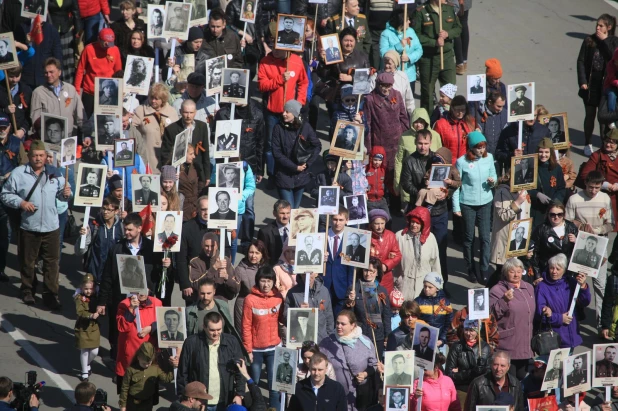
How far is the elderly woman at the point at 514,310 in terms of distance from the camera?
14.2m

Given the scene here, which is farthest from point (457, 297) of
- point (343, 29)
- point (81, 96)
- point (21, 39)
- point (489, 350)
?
point (21, 39)

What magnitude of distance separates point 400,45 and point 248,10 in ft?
7.40

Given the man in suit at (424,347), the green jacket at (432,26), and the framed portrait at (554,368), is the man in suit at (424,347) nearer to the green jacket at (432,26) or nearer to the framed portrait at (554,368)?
the framed portrait at (554,368)

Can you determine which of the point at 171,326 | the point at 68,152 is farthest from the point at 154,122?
the point at 171,326

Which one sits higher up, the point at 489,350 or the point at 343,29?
the point at 343,29

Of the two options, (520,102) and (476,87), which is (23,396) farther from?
(476,87)

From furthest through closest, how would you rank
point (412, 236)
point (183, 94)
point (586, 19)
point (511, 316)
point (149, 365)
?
point (586, 19) < point (183, 94) < point (412, 236) < point (511, 316) < point (149, 365)

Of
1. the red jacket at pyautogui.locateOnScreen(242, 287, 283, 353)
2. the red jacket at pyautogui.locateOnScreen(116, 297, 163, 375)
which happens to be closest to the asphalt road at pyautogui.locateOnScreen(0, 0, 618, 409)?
the red jacket at pyautogui.locateOnScreen(116, 297, 163, 375)

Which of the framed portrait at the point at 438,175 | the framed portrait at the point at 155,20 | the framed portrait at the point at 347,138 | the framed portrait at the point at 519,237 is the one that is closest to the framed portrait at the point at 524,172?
the framed portrait at the point at 438,175

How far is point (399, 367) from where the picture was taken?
12734mm

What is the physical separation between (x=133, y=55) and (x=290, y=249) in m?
4.46

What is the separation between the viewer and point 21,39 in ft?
62.9

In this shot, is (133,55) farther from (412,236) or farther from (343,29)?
(412,236)

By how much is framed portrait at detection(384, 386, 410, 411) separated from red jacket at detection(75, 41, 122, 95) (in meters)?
7.45
